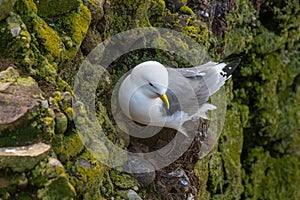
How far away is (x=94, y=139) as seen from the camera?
2615mm

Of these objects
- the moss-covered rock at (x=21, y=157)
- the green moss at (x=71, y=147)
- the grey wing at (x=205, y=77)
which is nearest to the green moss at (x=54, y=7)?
the green moss at (x=71, y=147)

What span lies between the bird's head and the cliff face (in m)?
0.21

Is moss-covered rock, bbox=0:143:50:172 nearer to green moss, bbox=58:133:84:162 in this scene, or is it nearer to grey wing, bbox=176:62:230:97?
green moss, bbox=58:133:84:162

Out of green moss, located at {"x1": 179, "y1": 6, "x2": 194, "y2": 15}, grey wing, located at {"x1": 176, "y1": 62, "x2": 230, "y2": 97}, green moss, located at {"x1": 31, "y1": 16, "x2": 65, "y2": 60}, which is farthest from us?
green moss, located at {"x1": 179, "y1": 6, "x2": 194, "y2": 15}

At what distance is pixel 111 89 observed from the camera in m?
3.17

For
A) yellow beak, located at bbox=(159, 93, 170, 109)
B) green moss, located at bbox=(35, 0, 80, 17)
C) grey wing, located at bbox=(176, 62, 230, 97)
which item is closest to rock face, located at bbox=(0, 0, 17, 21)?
green moss, located at bbox=(35, 0, 80, 17)

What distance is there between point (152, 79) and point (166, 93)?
277 millimetres

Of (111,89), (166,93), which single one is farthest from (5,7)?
(166,93)

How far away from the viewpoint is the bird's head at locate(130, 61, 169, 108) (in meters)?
2.99

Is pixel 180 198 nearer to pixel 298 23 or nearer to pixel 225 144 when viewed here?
pixel 225 144

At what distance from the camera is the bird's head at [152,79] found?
2990 millimetres

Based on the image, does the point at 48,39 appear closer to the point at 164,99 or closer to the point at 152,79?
the point at 152,79

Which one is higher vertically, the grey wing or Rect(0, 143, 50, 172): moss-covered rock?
Rect(0, 143, 50, 172): moss-covered rock

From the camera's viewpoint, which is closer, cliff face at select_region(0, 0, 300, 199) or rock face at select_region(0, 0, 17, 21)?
cliff face at select_region(0, 0, 300, 199)
